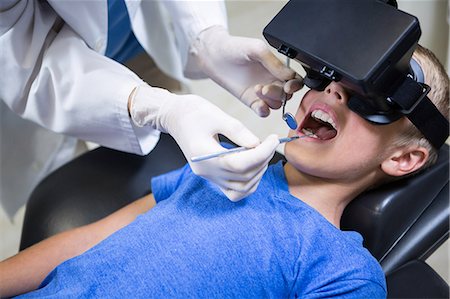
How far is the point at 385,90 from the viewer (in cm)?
89

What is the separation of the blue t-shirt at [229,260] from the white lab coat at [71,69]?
0.32 m

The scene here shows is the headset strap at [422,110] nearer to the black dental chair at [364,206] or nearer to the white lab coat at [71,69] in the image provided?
the black dental chair at [364,206]

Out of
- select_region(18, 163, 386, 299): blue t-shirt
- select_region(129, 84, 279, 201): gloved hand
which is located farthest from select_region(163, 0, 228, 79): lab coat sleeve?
select_region(18, 163, 386, 299): blue t-shirt

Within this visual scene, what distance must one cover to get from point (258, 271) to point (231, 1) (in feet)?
7.03

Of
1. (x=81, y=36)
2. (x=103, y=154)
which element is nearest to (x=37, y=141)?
(x=103, y=154)

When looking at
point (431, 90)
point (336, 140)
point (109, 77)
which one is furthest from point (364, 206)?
point (109, 77)

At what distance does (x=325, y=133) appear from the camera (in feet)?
3.68

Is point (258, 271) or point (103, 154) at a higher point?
point (258, 271)

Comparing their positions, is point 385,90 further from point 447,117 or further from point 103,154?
point 103,154

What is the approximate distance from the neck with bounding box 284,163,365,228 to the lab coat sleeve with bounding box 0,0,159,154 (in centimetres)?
42

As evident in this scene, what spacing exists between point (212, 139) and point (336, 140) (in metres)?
0.27

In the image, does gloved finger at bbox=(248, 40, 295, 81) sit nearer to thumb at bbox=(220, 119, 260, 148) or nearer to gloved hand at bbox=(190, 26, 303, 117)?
gloved hand at bbox=(190, 26, 303, 117)

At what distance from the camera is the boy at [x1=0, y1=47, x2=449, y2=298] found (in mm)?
1005

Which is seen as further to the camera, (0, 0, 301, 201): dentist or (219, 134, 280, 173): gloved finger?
(0, 0, 301, 201): dentist
